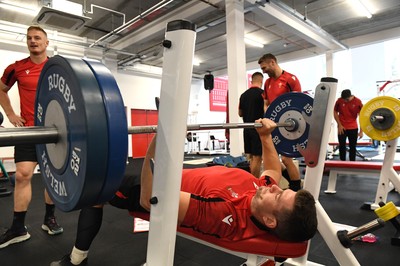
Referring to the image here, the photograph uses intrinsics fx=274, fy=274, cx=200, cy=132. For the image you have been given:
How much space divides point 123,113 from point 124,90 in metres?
8.26

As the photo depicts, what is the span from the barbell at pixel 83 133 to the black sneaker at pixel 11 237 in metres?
→ 1.53

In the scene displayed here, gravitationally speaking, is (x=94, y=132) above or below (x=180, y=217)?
above

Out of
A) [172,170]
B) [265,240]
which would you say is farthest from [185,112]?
[265,240]

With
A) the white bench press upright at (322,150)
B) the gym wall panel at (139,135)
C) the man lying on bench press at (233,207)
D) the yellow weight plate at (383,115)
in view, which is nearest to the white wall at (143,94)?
the gym wall panel at (139,135)

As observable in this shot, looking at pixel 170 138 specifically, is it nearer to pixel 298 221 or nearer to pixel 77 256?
pixel 298 221

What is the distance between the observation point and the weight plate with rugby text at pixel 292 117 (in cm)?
146

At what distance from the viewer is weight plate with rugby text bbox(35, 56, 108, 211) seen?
55cm

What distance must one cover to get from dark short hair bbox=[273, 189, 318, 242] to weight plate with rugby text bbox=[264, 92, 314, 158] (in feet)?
1.75

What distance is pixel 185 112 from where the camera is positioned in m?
0.71

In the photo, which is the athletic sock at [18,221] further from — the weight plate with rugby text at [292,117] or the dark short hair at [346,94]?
the dark short hair at [346,94]

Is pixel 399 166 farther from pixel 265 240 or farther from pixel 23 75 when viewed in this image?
pixel 23 75

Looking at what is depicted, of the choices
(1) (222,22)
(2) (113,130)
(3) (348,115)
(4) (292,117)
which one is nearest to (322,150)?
(4) (292,117)

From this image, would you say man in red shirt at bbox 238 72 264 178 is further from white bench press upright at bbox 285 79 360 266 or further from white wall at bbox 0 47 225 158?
white wall at bbox 0 47 225 158

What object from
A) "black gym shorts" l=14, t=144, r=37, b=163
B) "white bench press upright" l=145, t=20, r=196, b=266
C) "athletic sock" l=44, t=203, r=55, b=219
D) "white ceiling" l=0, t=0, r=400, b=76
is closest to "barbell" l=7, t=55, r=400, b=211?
"white bench press upright" l=145, t=20, r=196, b=266
